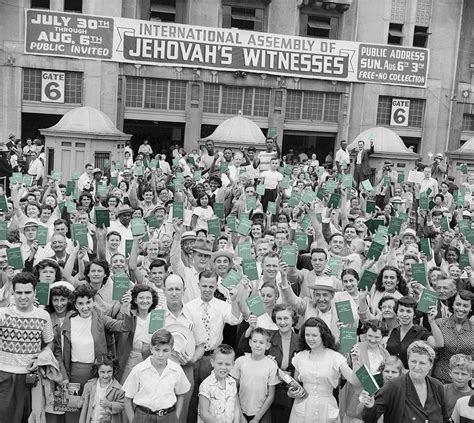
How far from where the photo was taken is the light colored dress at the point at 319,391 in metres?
5.66

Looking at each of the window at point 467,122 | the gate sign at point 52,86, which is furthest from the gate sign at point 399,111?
the gate sign at point 52,86

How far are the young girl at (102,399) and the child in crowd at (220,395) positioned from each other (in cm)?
70

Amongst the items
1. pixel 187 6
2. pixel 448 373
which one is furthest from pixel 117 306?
pixel 187 6

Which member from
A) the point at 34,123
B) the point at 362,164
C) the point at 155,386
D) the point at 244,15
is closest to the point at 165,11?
the point at 244,15

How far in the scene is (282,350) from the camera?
20.1 ft

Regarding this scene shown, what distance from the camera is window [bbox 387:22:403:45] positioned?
1169 inches

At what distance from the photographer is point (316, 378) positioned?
568cm

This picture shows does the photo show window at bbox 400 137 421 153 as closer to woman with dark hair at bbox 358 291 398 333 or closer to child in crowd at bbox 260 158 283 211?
child in crowd at bbox 260 158 283 211

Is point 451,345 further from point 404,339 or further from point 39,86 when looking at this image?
point 39,86

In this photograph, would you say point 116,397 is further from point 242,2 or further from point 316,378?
point 242,2

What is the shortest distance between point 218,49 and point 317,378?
75.1 ft

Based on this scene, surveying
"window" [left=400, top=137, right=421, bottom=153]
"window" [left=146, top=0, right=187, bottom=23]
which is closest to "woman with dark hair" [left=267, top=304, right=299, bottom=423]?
"window" [left=146, top=0, right=187, bottom=23]

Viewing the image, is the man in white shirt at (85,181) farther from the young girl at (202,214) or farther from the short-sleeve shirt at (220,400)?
the short-sleeve shirt at (220,400)

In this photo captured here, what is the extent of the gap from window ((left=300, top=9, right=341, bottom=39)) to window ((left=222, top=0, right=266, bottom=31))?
69.5 inches
